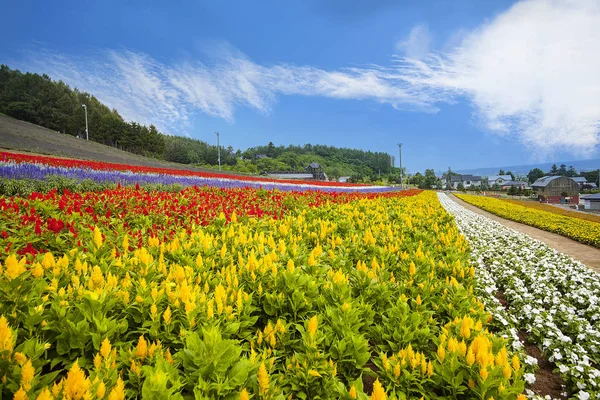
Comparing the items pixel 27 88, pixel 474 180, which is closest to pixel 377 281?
pixel 27 88

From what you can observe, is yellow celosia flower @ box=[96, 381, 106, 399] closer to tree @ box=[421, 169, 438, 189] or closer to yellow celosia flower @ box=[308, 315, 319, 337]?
yellow celosia flower @ box=[308, 315, 319, 337]

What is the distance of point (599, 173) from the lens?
87.4m

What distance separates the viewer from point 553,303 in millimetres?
4910

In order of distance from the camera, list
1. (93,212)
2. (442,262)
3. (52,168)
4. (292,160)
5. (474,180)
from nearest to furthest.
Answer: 1. (442,262)
2. (93,212)
3. (52,168)
4. (292,160)
5. (474,180)

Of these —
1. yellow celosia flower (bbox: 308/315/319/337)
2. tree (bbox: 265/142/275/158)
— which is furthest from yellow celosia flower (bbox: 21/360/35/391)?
tree (bbox: 265/142/275/158)

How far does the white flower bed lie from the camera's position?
3316mm

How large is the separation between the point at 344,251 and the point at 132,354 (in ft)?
8.33

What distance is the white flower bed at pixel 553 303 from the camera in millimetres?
3316

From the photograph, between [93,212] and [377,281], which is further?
[93,212]

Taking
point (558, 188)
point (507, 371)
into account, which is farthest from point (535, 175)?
Answer: point (507, 371)

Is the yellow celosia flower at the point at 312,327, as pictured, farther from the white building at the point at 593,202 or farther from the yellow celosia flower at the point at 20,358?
the white building at the point at 593,202

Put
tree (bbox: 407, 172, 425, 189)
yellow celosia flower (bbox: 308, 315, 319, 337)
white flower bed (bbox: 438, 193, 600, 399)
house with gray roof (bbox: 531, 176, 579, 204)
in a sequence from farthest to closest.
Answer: tree (bbox: 407, 172, 425, 189) → house with gray roof (bbox: 531, 176, 579, 204) → white flower bed (bbox: 438, 193, 600, 399) → yellow celosia flower (bbox: 308, 315, 319, 337)

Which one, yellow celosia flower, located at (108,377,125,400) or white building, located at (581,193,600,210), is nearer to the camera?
yellow celosia flower, located at (108,377,125,400)

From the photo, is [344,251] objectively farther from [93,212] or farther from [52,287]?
[93,212]
